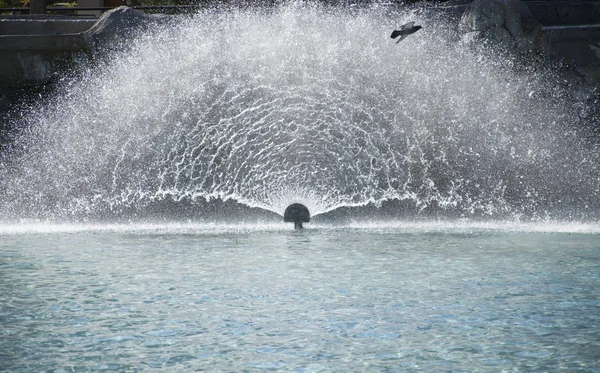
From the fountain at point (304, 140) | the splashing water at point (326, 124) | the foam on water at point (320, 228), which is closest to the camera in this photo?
the foam on water at point (320, 228)

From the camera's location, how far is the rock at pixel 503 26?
1736 centimetres

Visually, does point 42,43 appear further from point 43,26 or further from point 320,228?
point 320,228

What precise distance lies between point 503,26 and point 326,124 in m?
4.43

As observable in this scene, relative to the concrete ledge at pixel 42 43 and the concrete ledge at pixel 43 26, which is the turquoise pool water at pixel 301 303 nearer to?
the concrete ledge at pixel 42 43

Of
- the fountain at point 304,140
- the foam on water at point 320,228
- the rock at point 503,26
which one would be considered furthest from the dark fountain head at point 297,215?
the rock at point 503,26

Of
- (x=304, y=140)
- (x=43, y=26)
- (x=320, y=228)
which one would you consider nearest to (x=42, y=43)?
(x=43, y=26)

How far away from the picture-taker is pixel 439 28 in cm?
1756

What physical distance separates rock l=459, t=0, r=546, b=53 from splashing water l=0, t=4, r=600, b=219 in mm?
415

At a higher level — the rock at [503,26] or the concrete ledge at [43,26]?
the concrete ledge at [43,26]

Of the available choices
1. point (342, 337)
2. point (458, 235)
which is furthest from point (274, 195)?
point (342, 337)

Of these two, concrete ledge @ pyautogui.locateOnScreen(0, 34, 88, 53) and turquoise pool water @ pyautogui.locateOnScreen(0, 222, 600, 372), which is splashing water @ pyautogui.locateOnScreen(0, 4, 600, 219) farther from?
turquoise pool water @ pyautogui.locateOnScreen(0, 222, 600, 372)

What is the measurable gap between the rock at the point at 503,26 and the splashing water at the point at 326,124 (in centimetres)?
41

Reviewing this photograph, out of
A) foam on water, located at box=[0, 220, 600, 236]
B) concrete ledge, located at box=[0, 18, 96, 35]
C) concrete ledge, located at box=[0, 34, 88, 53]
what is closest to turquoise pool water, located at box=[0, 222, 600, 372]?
foam on water, located at box=[0, 220, 600, 236]

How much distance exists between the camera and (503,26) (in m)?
17.4
